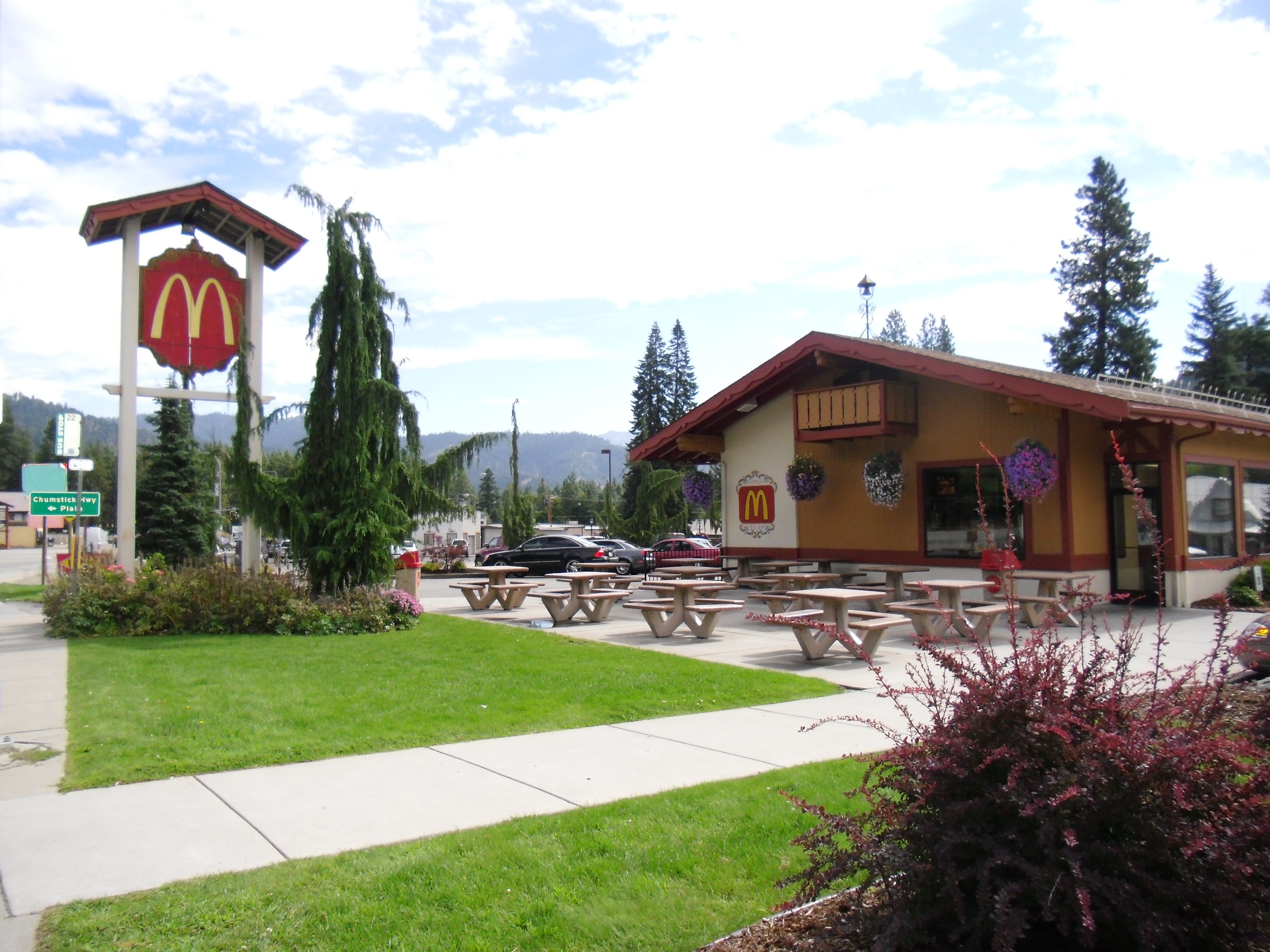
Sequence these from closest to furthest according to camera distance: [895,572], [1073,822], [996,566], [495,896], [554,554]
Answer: [1073,822] → [495,896] → [996,566] → [895,572] → [554,554]

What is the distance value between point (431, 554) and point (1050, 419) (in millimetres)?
29536

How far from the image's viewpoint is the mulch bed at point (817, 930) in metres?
3.41

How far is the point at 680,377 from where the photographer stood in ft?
249

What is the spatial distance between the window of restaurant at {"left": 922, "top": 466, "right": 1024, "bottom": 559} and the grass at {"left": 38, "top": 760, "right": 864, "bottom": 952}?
14.4m

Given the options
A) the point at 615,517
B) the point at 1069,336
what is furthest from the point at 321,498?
the point at 1069,336

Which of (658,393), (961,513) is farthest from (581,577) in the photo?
(658,393)

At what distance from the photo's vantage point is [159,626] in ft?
→ 47.6

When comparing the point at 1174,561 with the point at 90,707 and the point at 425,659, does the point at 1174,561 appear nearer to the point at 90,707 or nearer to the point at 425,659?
the point at 425,659

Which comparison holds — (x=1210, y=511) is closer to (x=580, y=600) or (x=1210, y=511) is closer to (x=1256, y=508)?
(x=1256, y=508)

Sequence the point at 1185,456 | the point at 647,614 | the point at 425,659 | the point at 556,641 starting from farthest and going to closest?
the point at 1185,456
the point at 647,614
the point at 556,641
the point at 425,659

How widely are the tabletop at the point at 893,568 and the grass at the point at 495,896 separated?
14411 mm

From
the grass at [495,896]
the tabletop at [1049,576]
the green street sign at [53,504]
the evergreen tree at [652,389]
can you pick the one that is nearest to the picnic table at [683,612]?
the tabletop at [1049,576]

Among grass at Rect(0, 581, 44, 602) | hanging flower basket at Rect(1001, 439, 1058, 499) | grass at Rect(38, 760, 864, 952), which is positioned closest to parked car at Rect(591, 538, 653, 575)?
hanging flower basket at Rect(1001, 439, 1058, 499)

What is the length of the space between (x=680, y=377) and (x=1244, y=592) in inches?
2361
